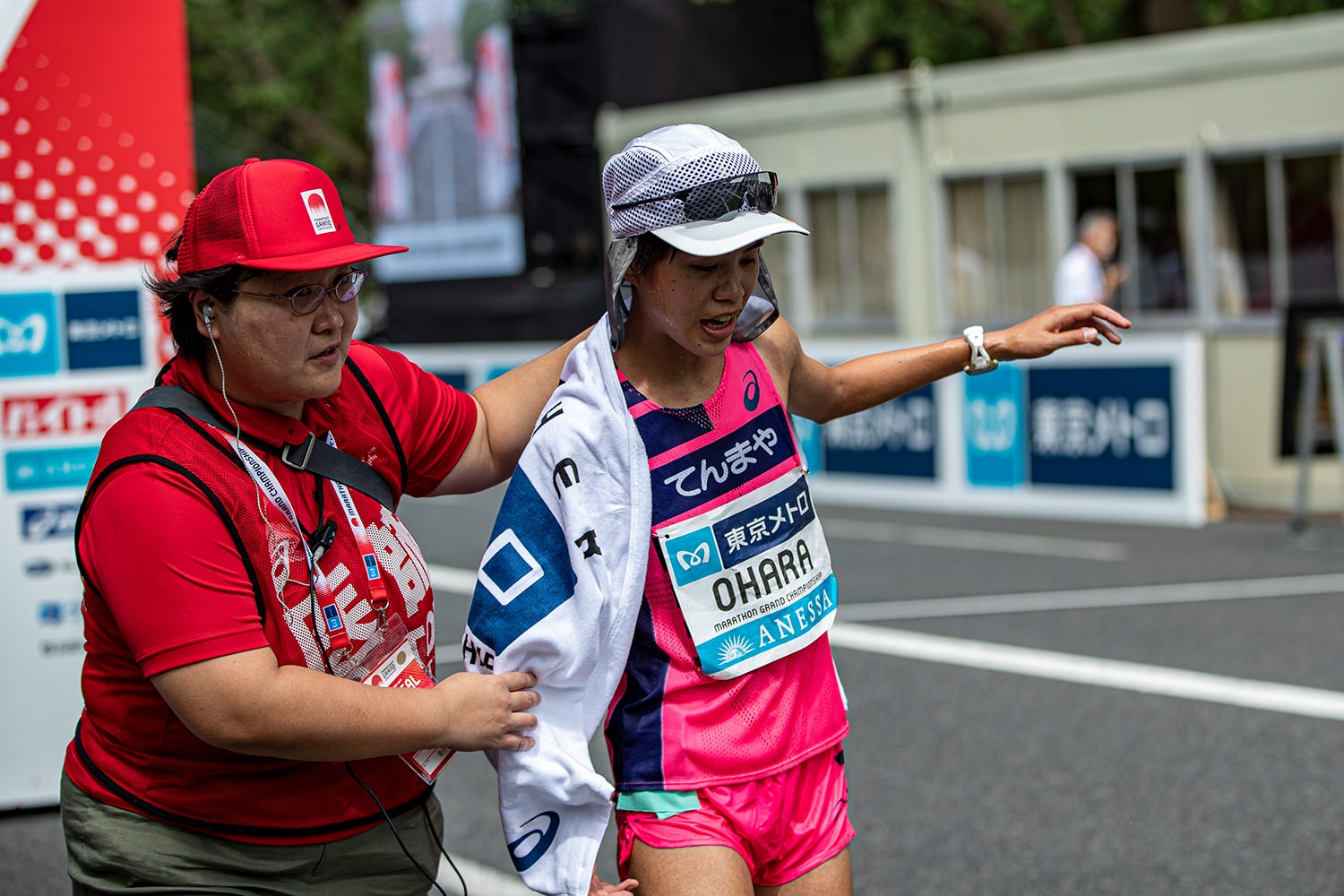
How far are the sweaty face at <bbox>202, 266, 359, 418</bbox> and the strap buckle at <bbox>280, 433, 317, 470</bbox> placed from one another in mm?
82

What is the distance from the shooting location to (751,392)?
2.73 meters

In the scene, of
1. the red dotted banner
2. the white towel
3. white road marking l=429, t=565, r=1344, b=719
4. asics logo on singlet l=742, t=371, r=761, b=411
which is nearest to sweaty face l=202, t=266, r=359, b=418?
the white towel

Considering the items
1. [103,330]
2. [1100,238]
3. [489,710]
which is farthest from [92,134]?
[1100,238]

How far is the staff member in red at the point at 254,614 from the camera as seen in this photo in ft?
7.15

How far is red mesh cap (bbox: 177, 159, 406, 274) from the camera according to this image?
227 centimetres

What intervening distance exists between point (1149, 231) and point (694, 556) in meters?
13.0

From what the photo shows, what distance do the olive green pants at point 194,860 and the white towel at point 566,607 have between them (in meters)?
0.26

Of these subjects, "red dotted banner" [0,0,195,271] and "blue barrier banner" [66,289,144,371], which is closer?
"red dotted banner" [0,0,195,271]

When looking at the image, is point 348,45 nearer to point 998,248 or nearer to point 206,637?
point 998,248

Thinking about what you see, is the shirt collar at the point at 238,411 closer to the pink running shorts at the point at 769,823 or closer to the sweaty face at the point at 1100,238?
the pink running shorts at the point at 769,823

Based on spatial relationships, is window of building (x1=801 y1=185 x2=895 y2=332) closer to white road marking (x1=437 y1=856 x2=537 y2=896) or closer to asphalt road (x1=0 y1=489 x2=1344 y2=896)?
asphalt road (x1=0 y1=489 x2=1344 y2=896)

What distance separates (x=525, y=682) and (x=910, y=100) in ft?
46.9

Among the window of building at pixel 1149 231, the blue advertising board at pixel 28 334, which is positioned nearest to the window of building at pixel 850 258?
the window of building at pixel 1149 231

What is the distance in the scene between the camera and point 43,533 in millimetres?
5418
